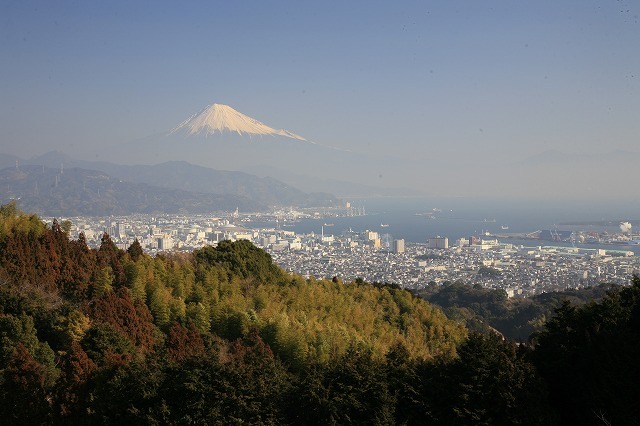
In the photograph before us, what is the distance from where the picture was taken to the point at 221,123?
131 metres

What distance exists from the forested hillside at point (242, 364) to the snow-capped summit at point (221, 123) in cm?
11174

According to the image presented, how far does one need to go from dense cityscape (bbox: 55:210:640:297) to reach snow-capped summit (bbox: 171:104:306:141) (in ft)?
181

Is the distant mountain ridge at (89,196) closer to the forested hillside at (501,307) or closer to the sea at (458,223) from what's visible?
the sea at (458,223)

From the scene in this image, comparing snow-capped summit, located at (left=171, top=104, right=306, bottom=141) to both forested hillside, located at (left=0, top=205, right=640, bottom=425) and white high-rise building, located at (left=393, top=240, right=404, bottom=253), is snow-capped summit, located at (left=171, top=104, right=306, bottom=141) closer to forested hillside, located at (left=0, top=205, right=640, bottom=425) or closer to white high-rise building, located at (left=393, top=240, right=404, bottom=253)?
white high-rise building, located at (left=393, top=240, right=404, bottom=253)

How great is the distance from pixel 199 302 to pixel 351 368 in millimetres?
8974

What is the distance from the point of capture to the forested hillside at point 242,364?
1098cm

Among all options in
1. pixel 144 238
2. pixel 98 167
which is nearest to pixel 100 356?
pixel 144 238

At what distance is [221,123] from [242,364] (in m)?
122

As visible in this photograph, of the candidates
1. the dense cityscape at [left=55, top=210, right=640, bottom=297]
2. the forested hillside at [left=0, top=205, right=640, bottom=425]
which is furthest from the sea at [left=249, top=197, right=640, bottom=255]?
the forested hillside at [left=0, top=205, right=640, bottom=425]

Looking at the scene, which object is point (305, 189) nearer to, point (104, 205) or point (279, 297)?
point (104, 205)

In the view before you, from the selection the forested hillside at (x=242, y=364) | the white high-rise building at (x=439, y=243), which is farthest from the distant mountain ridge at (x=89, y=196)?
the forested hillside at (x=242, y=364)

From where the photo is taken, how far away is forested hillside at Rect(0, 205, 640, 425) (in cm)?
1098

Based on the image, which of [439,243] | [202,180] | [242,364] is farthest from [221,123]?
[242,364]

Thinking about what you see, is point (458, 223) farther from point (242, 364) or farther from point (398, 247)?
point (242, 364)
